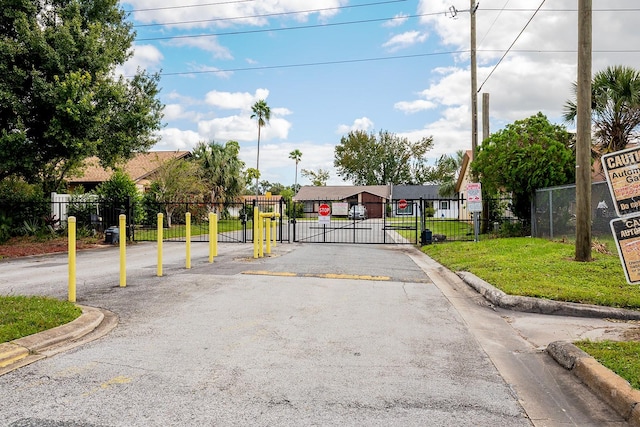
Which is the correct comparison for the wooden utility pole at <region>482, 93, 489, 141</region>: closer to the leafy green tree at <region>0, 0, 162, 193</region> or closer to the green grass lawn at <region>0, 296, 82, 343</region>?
the leafy green tree at <region>0, 0, 162, 193</region>

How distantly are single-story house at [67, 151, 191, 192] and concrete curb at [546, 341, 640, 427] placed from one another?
1341 inches

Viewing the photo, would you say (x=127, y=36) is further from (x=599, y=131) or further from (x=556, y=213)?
(x=599, y=131)

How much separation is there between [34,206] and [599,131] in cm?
2483

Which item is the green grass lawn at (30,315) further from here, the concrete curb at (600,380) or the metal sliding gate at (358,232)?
the metal sliding gate at (358,232)

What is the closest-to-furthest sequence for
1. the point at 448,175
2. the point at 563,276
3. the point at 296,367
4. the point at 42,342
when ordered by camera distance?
the point at 296,367, the point at 42,342, the point at 563,276, the point at 448,175

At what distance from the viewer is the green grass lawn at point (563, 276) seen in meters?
5.31

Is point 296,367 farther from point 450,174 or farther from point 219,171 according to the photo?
point 450,174

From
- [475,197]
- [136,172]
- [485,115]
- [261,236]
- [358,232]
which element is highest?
[485,115]

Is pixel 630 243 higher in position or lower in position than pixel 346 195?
lower

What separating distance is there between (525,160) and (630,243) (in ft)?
45.2

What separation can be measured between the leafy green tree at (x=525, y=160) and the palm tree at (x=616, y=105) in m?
1.62

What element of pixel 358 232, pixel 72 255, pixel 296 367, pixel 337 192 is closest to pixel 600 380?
pixel 296 367

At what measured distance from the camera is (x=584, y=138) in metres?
11.6

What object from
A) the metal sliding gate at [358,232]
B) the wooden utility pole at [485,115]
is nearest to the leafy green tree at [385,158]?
the metal sliding gate at [358,232]
